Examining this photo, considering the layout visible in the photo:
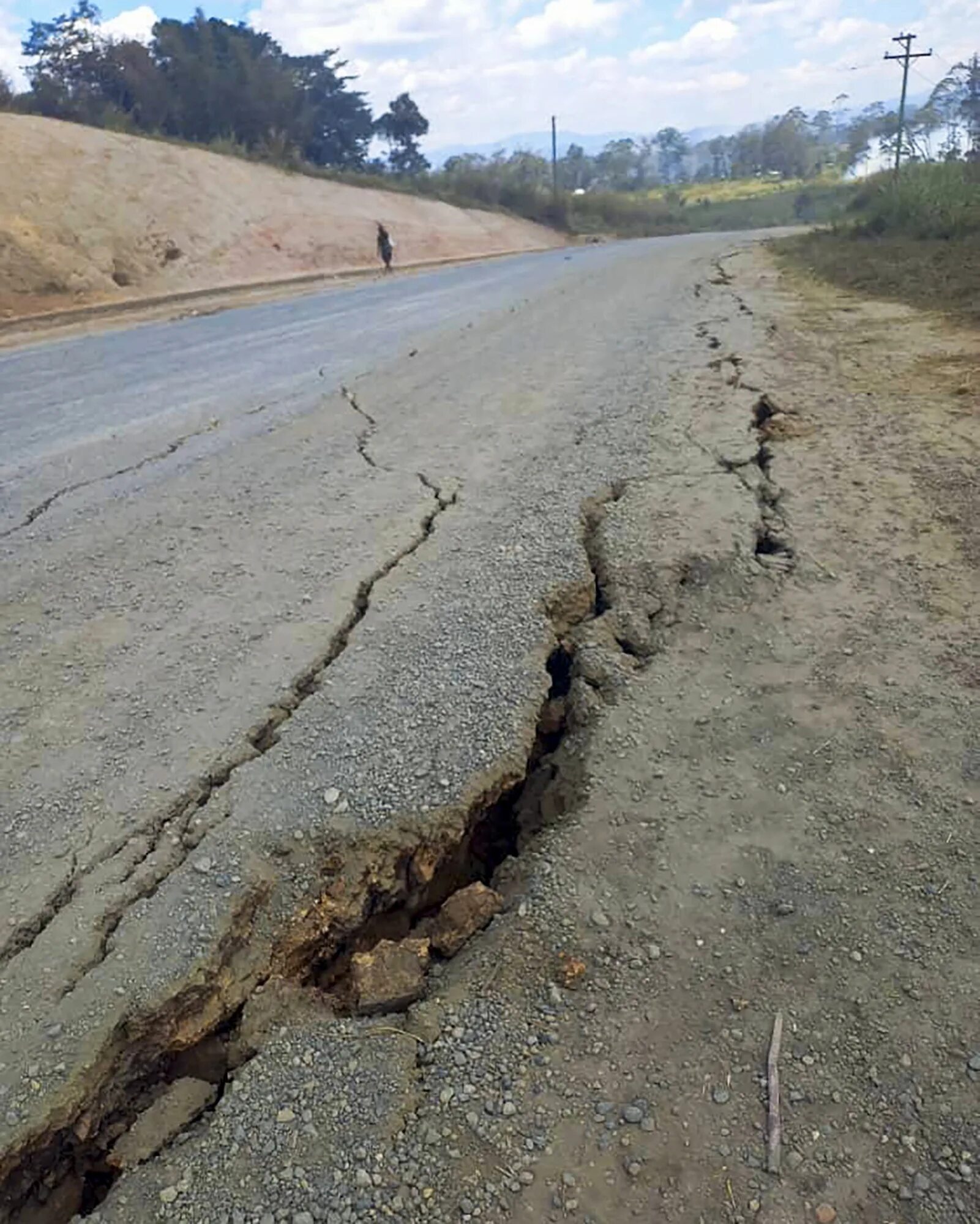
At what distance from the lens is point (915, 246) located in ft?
49.5

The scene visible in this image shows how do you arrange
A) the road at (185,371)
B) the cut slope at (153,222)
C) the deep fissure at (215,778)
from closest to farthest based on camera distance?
1. the deep fissure at (215,778)
2. the road at (185,371)
3. the cut slope at (153,222)

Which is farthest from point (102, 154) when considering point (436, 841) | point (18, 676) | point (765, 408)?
point (436, 841)

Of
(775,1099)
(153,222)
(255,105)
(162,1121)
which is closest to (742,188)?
(255,105)

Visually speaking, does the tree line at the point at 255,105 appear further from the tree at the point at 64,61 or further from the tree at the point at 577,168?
the tree at the point at 577,168

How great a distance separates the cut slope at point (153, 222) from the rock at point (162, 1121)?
54.1 feet

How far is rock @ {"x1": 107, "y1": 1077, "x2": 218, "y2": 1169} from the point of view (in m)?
1.86

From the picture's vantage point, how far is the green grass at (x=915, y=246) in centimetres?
1112

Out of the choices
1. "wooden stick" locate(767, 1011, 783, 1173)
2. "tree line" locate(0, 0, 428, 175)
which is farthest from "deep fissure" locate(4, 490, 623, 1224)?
"tree line" locate(0, 0, 428, 175)

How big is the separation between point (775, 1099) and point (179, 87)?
36.8 meters

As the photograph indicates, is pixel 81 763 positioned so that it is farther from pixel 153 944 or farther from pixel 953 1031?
pixel 953 1031

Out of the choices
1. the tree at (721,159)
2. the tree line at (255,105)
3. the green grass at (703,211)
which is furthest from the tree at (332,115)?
the tree at (721,159)

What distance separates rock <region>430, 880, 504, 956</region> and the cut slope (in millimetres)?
16307

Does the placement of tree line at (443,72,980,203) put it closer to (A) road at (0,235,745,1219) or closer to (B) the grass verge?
(B) the grass verge

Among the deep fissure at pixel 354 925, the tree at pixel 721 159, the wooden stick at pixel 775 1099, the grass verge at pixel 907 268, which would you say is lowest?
the deep fissure at pixel 354 925
